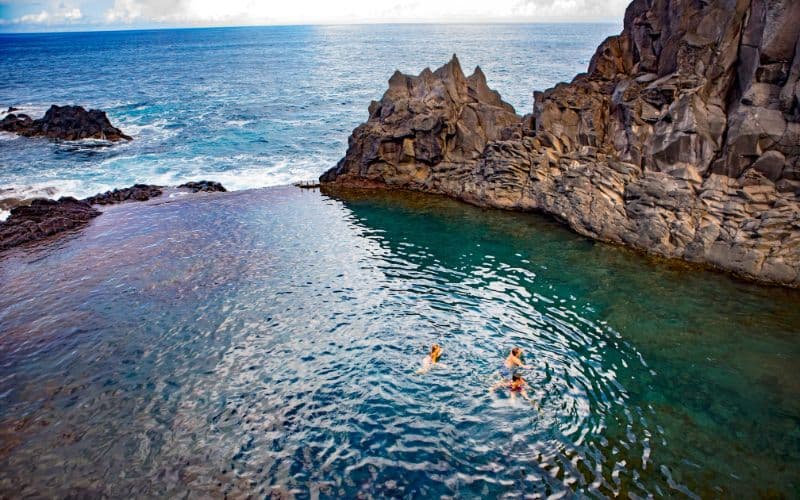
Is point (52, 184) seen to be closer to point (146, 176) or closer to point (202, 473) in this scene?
point (146, 176)

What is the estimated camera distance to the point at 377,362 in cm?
2305

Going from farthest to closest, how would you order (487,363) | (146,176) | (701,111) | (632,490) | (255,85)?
(255,85), (146,176), (701,111), (487,363), (632,490)

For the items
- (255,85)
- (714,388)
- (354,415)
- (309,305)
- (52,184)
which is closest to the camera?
(354,415)

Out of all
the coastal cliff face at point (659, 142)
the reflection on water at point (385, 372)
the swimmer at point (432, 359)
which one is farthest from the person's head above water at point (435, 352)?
the coastal cliff face at point (659, 142)

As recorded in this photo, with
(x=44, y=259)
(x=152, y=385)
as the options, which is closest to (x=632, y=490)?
(x=152, y=385)

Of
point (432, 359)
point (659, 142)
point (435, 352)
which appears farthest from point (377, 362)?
point (659, 142)

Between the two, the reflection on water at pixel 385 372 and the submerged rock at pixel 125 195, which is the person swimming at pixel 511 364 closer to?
the reflection on water at pixel 385 372

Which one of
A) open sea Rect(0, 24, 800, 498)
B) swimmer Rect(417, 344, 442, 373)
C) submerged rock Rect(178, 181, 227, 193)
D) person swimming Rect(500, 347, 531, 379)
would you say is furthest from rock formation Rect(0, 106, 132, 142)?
person swimming Rect(500, 347, 531, 379)

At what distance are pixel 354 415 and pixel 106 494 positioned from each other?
8.97 metres

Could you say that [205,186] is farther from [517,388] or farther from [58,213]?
[517,388]

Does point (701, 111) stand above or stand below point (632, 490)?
above

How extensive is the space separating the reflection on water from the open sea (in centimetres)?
11

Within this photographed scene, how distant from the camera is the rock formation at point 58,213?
3941 cm

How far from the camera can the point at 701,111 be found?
1273 inches
